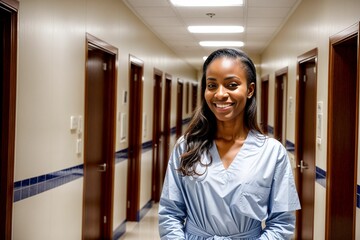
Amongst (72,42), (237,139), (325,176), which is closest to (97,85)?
(72,42)

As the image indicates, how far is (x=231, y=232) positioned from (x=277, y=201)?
0.17m

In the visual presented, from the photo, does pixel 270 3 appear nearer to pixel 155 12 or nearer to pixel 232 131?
pixel 155 12

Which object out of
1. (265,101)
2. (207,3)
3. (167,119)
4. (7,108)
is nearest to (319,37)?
(207,3)

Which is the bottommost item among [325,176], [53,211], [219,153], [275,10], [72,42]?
[53,211]

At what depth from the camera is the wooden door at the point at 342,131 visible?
3234 millimetres

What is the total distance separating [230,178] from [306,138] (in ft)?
10.4

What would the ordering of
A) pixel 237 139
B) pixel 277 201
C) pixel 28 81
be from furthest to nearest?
pixel 28 81 → pixel 237 139 → pixel 277 201

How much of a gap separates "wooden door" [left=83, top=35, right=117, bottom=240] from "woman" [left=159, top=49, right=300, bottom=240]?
2.32 m

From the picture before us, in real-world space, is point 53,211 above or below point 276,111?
below

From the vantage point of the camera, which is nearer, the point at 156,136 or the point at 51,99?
the point at 51,99

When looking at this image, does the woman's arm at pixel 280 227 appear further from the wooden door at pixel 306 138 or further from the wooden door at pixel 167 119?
the wooden door at pixel 167 119

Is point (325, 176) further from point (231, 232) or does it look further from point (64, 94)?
point (231, 232)

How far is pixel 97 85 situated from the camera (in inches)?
162

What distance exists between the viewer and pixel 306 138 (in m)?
4.35
